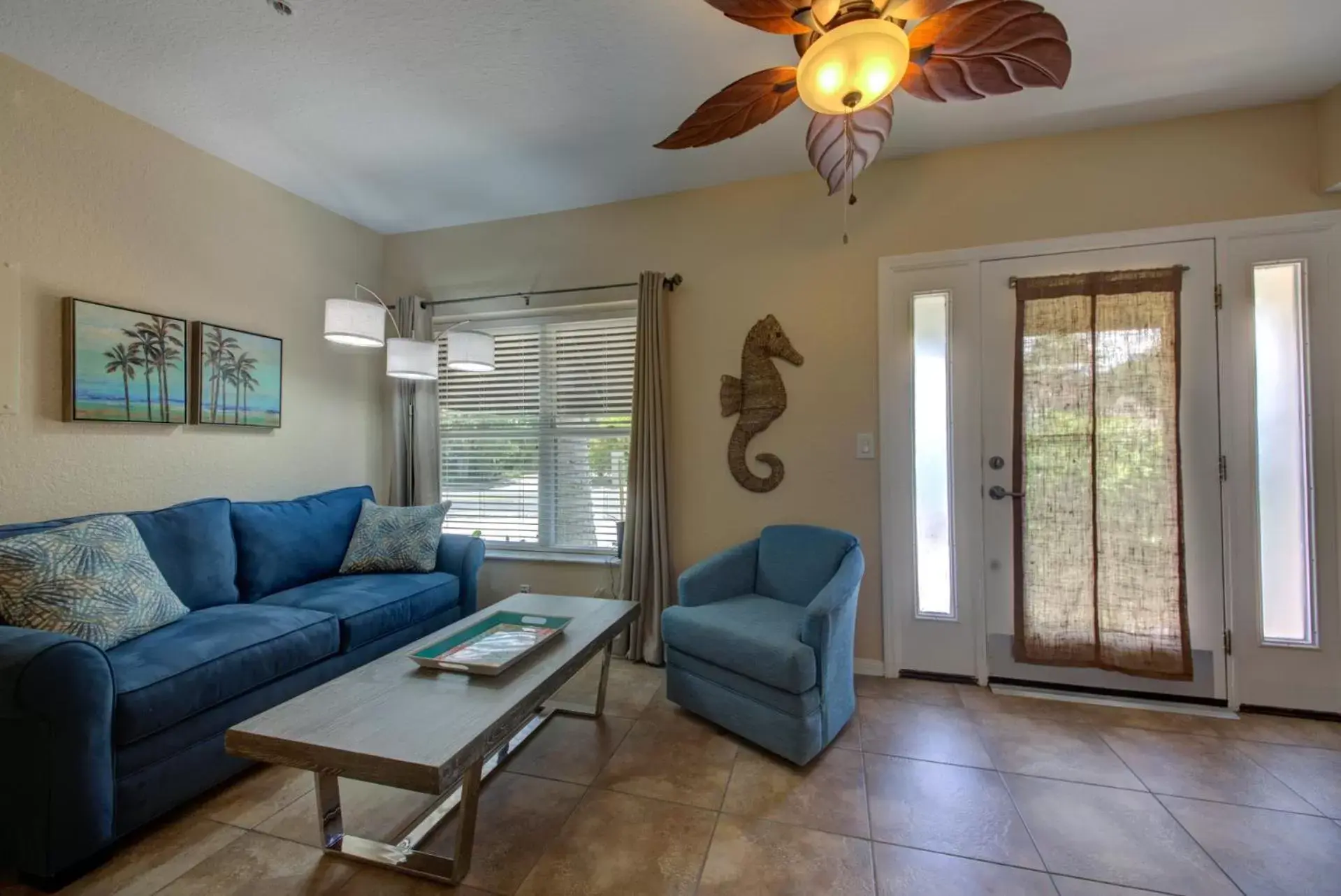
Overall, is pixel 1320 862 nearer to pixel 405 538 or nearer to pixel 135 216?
pixel 405 538

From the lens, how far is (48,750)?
1.34 metres

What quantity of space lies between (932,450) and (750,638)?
1.42m

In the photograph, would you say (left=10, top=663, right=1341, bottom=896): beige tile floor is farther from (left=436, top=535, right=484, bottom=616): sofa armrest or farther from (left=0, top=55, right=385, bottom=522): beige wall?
(left=0, top=55, right=385, bottom=522): beige wall

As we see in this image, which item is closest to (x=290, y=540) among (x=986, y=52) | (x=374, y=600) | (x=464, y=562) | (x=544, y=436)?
(x=374, y=600)

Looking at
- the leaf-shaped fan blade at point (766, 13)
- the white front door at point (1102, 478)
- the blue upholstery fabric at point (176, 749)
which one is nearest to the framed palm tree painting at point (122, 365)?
the blue upholstery fabric at point (176, 749)

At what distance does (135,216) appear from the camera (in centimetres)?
233

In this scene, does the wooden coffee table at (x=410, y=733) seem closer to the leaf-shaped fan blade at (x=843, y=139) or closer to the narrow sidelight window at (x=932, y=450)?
the narrow sidelight window at (x=932, y=450)

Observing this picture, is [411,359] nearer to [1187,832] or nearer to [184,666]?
[184,666]

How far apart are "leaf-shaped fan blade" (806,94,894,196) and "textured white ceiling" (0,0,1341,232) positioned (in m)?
0.53

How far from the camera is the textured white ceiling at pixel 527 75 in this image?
1.79 meters

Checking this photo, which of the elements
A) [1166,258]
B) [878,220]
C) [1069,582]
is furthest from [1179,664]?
[878,220]

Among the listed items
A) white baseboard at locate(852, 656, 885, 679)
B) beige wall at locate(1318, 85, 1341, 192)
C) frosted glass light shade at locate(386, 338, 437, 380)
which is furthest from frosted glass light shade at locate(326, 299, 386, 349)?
beige wall at locate(1318, 85, 1341, 192)

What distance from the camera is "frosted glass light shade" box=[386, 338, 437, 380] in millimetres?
2773

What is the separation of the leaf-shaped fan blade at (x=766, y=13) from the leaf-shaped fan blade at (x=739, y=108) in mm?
92
